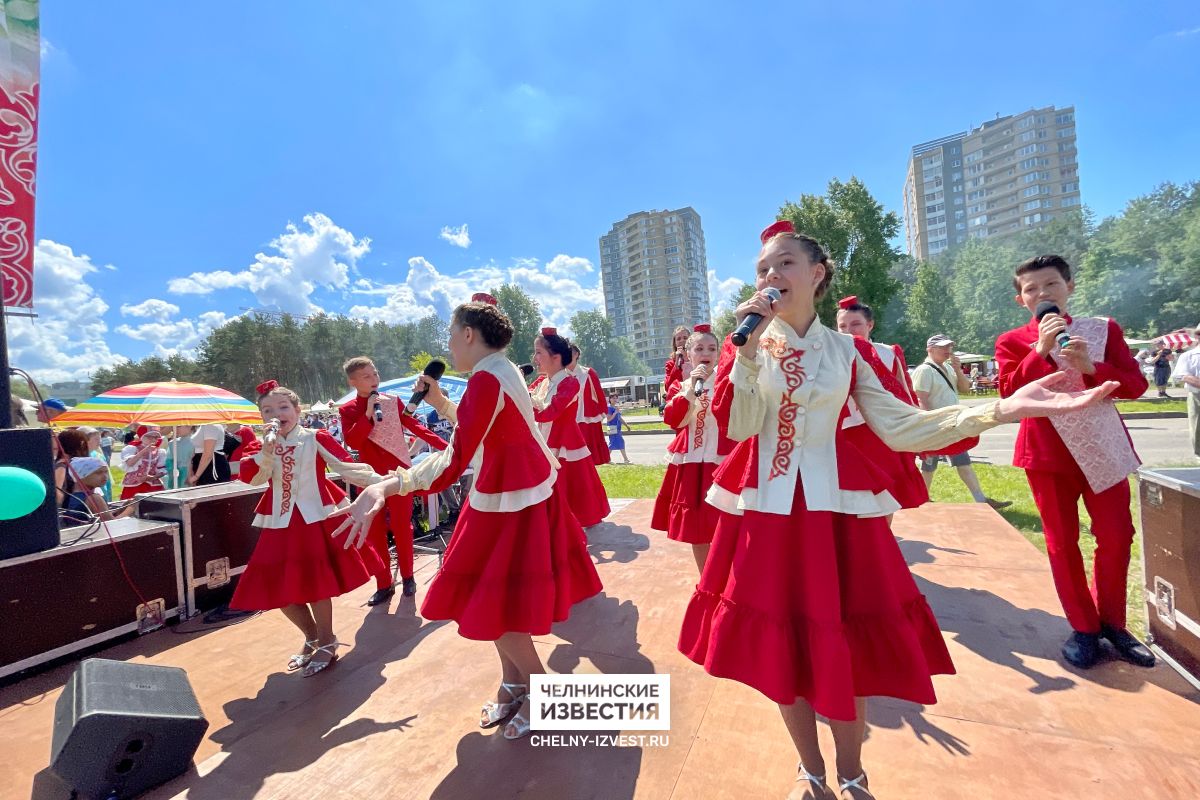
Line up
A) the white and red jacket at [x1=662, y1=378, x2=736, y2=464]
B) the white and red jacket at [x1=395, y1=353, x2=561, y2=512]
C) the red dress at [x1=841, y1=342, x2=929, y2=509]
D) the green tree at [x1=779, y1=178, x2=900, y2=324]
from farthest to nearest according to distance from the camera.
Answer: the green tree at [x1=779, y1=178, x2=900, y2=324], the white and red jacket at [x1=662, y1=378, x2=736, y2=464], the white and red jacket at [x1=395, y1=353, x2=561, y2=512], the red dress at [x1=841, y1=342, x2=929, y2=509]

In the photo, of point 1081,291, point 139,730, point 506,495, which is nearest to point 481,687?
point 506,495

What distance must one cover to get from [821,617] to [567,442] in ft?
12.0

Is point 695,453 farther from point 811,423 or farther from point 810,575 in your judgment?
point 810,575

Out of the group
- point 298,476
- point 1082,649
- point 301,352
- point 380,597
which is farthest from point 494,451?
point 301,352

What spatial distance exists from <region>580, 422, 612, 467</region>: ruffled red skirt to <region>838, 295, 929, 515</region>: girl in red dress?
285 cm

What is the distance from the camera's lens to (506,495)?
254 cm

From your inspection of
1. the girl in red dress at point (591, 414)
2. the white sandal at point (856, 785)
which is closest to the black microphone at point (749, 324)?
the white sandal at point (856, 785)

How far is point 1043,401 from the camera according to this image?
153cm

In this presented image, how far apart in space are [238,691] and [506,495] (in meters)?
2.41

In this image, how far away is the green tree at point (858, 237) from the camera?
31203 millimetres

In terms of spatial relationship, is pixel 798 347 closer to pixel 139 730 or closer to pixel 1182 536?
pixel 1182 536

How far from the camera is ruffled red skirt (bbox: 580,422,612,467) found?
580 centimetres

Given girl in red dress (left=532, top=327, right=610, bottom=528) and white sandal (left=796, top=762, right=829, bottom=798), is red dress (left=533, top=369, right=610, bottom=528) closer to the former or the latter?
Result: girl in red dress (left=532, top=327, right=610, bottom=528)

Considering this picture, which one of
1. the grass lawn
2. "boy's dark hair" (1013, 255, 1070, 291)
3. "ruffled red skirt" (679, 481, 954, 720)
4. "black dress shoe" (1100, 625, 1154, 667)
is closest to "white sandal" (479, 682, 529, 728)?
"ruffled red skirt" (679, 481, 954, 720)
